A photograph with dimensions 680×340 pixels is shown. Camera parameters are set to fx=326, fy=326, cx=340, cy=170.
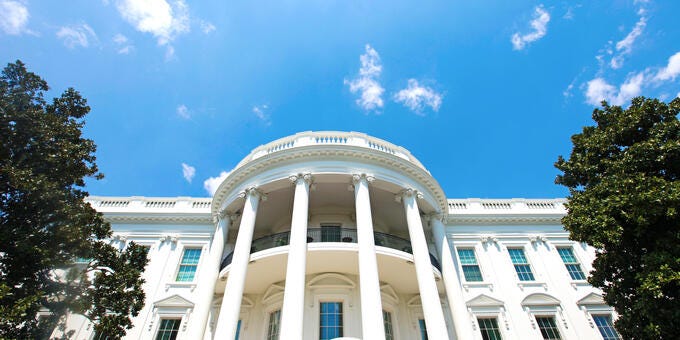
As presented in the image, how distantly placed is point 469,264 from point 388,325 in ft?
19.0

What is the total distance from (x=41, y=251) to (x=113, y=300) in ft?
8.67

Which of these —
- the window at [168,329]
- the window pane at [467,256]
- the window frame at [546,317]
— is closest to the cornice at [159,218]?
the window at [168,329]

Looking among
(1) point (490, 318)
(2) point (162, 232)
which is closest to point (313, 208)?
(2) point (162, 232)

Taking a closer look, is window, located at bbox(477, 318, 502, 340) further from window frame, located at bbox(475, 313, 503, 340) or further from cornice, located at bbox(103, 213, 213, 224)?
cornice, located at bbox(103, 213, 213, 224)

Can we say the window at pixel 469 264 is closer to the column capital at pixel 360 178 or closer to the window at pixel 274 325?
the column capital at pixel 360 178

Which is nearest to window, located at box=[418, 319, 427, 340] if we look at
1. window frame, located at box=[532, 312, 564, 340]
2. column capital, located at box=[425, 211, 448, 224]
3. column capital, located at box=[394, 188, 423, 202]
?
column capital, located at box=[425, 211, 448, 224]

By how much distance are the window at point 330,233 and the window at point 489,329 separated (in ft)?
25.4

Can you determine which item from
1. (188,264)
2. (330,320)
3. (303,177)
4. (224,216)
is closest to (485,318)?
(330,320)

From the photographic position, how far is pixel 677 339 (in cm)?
791

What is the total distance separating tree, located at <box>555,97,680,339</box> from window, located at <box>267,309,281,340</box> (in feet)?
37.1

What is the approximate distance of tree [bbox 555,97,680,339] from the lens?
317 inches

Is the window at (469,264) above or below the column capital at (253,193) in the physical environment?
below

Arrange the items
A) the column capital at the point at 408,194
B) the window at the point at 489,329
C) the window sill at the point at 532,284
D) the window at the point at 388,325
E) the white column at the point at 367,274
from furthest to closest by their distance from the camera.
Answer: the window sill at the point at 532,284, the window at the point at 489,329, the column capital at the point at 408,194, the window at the point at 388,325, the white column at the point at 367,274

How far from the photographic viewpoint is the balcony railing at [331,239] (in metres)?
14.8
